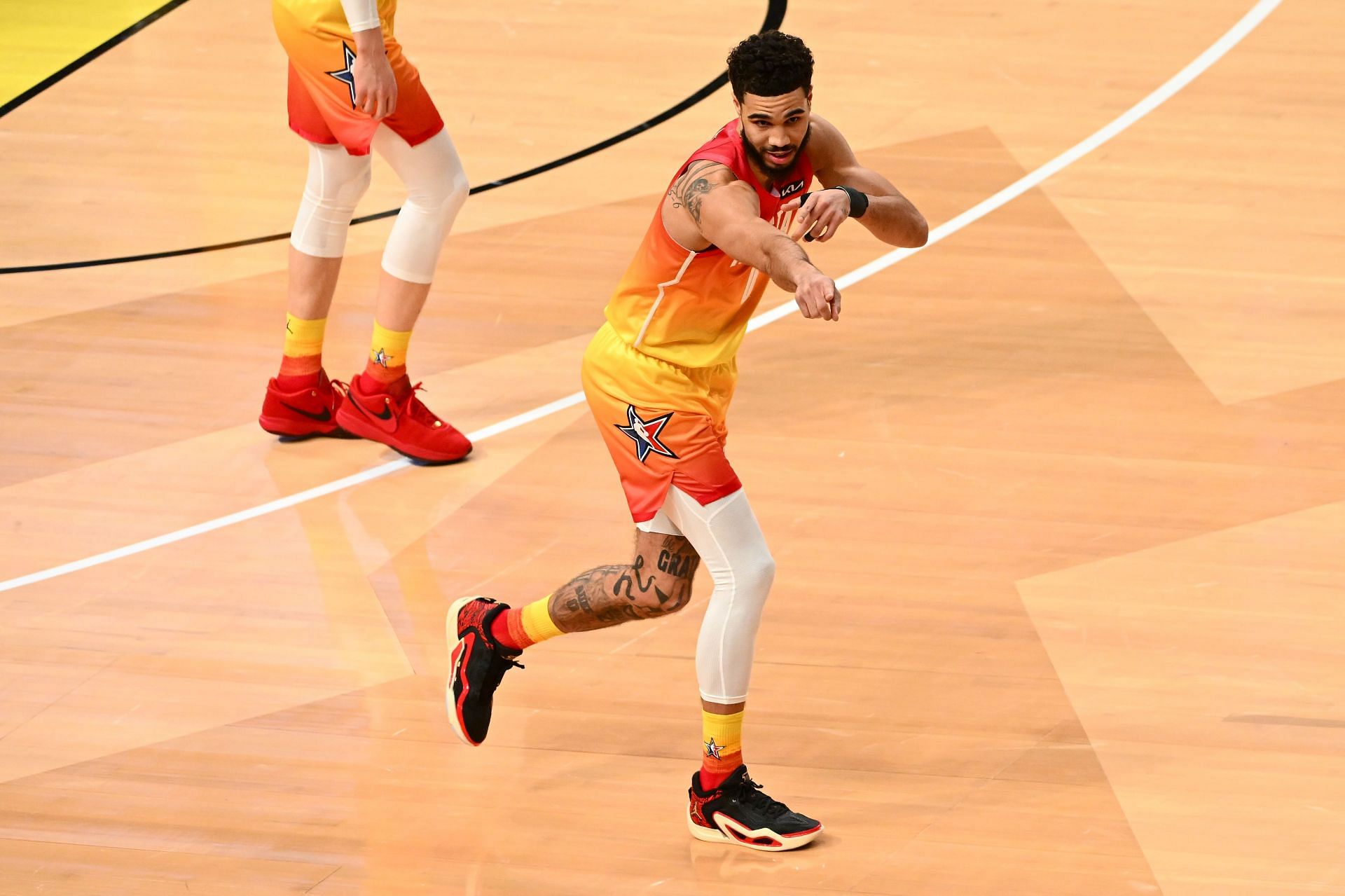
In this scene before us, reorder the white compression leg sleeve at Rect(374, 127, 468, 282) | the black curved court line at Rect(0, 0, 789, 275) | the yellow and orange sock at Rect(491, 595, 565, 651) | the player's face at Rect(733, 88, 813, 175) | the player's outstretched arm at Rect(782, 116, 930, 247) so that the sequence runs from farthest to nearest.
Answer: the black curved court line at Rect(0, 0, 789, 275) → the white compression leg sleeve at Rect(374, 127, 468, 282) → the yellow and orange sock at Rect(491, 595, 565, 651) → the player's face at Rect(733, 88, 813, 175) → the player's outstretched arm at Rect(782, 116, 930, 247)

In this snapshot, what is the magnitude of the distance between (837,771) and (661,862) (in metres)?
0.51

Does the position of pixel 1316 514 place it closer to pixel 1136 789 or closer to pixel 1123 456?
pixel 1123 456

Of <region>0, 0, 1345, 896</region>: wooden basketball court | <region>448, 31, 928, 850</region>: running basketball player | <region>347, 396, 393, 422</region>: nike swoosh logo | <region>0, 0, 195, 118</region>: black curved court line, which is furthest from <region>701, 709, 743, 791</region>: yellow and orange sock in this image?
<region>0, 0, 195, 118</region>: black curved court line

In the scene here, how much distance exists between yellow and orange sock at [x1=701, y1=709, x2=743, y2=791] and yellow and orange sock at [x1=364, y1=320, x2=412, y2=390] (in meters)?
2.01

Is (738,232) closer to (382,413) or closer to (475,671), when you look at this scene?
(475,671)

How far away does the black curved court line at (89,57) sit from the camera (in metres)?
8.01

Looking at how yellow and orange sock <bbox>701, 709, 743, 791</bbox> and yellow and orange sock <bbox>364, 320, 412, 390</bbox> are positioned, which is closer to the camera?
yellow and orange sock <bbox>701, 709, 743, 791</bbox>

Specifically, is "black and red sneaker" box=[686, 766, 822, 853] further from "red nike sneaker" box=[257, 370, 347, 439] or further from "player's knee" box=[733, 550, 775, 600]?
"red nike sneaker" box=[257, 370, 347, 439]

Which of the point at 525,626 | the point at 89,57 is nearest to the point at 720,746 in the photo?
the point at 525,626

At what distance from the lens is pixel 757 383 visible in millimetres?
5758

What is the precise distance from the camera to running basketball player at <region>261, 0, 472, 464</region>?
5.08 meters

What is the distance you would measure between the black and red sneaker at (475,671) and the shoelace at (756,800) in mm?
660

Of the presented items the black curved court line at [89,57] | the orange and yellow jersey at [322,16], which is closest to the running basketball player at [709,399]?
the orange and yellow jersey at [322,16]

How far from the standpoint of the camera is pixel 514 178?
722 cm
